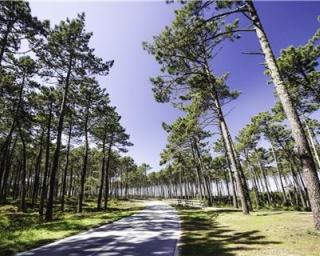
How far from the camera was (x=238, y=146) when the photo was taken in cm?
3925

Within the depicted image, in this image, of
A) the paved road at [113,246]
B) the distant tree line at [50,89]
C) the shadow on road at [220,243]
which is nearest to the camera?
the shadow on road at [220,243]

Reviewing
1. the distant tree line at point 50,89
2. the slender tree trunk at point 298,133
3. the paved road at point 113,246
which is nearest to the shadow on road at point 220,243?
the paved road at point 113,246

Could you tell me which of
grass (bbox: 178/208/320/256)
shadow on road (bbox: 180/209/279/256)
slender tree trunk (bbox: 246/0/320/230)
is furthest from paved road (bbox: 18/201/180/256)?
slender tree trunk (bbox: 246/0/320/230)

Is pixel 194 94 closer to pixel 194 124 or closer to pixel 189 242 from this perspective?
pixel 194 124

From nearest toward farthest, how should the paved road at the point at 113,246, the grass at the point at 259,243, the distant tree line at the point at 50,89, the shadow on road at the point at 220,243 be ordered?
the grass at the point at 259,243, the shadow on road at the point at 220,243, the paved road at the point at 113,246, the distant tree line at the point at 50,89

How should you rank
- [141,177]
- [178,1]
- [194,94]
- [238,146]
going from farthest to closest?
1. [141,177]
2. [238,146]
3. [194,94]
4. [178,1]

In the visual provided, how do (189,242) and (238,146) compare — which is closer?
(189,242)

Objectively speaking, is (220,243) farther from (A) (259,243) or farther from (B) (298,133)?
(B) (298,133)

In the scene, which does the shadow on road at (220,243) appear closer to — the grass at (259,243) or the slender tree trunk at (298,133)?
the grass at (259,243)

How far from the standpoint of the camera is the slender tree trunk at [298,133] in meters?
7.71

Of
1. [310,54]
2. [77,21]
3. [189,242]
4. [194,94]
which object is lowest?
[189,242]

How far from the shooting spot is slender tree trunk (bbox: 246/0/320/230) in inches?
303

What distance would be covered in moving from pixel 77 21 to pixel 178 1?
Result: 9885 mm

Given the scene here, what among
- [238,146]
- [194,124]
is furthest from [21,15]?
[238,146]
